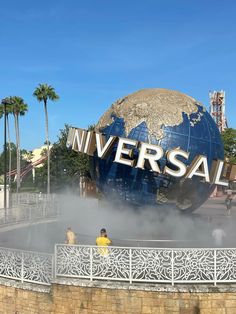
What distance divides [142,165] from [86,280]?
6.27 m

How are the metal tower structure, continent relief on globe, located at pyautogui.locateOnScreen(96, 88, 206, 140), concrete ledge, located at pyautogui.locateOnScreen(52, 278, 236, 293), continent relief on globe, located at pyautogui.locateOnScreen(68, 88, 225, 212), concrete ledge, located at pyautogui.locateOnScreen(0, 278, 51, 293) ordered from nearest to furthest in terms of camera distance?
concrete ledge, located at pyautogui.locateOnScreen(52, 278, 236, 293) → concrete ledge, located at pyautogui.locateOnScreen(0, 278, 51, 293) → continent relief on globe, located at pyautogui.locateOnScreen(68, 88, 225, 212) → continent relief on globe, located at pyautogui.locateOnScreen(96, 88, 206, 140) → the metal tower structure

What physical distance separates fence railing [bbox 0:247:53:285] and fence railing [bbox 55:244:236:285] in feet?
1.04

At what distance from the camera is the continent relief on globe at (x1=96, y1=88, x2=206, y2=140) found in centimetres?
A: 1570

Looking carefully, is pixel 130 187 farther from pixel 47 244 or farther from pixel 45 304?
pixel 45 304

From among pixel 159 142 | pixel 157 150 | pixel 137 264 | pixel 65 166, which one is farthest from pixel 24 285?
pixel 65 166

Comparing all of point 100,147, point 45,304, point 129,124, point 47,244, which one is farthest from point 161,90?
point 45,304

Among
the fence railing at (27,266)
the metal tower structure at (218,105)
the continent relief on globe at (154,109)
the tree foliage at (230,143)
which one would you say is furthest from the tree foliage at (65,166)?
the metal tower structure at (218,105)

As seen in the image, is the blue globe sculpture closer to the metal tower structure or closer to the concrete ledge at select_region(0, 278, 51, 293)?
the concrete ledge at select_region(0, 278, 51, 293)

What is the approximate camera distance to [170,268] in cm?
894

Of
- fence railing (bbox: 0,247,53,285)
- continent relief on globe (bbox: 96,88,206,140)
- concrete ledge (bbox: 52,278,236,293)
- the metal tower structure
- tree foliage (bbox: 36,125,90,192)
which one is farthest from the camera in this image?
the metal tower structure

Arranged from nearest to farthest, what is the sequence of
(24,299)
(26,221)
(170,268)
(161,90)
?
(170,268) < (24,299) < (161,90) < (26,221)

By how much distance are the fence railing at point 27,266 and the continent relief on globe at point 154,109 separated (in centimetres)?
735

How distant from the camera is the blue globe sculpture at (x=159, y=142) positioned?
1552 centimetres

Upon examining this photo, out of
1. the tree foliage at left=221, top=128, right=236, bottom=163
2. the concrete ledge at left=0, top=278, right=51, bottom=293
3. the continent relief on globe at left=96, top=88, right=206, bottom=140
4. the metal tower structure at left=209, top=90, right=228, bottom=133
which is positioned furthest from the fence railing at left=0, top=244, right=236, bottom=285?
the metal tower structure at left=209, top=90, right=228, bottom=133
